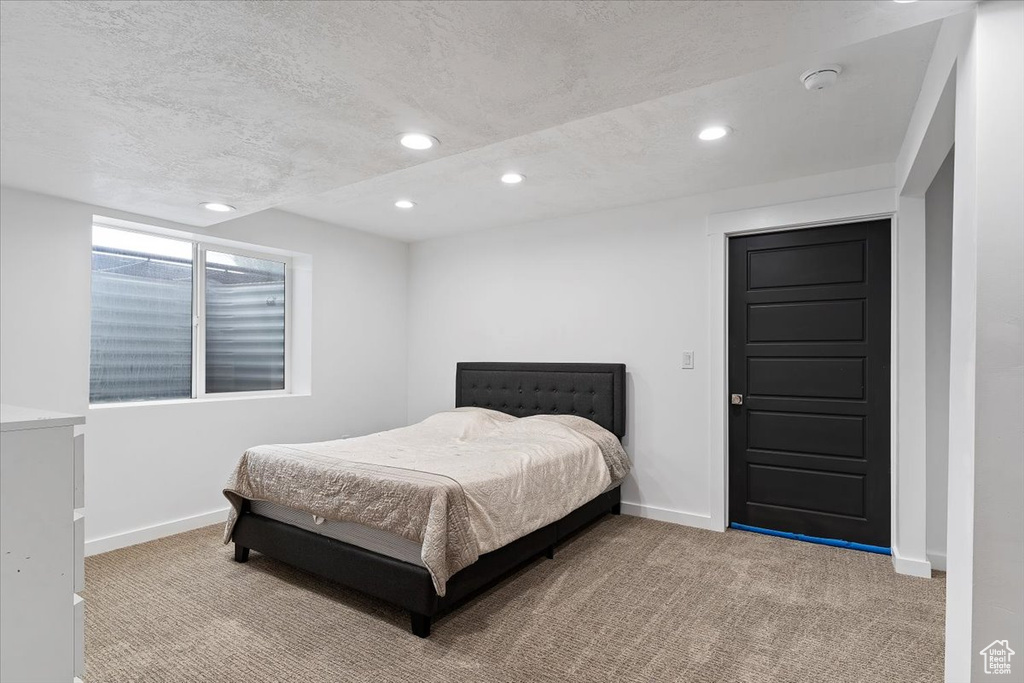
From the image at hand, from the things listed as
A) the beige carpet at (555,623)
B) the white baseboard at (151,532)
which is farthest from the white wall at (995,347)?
the white baseboard at (151,532)

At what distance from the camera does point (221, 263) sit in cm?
418

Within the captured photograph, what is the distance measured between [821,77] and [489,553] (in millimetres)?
2548

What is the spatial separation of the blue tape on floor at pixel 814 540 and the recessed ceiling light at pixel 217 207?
3965 mm

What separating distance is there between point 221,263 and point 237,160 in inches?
78.2

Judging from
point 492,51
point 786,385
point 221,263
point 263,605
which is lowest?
point 263,605

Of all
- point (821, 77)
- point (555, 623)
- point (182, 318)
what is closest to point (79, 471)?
point (555, 623)

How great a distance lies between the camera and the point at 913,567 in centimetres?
291

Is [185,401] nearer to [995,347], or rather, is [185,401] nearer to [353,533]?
[353,533]

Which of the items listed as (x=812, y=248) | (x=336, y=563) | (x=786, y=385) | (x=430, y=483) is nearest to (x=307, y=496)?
(x=336, y=563)

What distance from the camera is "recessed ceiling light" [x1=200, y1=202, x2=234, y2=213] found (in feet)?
10.4

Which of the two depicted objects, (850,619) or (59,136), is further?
(850,619)

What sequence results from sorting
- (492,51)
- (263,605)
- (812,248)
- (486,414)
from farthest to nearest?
(486,414) < (812,248) < (263,605) < (492,51)

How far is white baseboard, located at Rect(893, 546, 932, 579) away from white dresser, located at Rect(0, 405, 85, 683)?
11.9 feet

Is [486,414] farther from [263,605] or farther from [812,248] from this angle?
[812,248]
